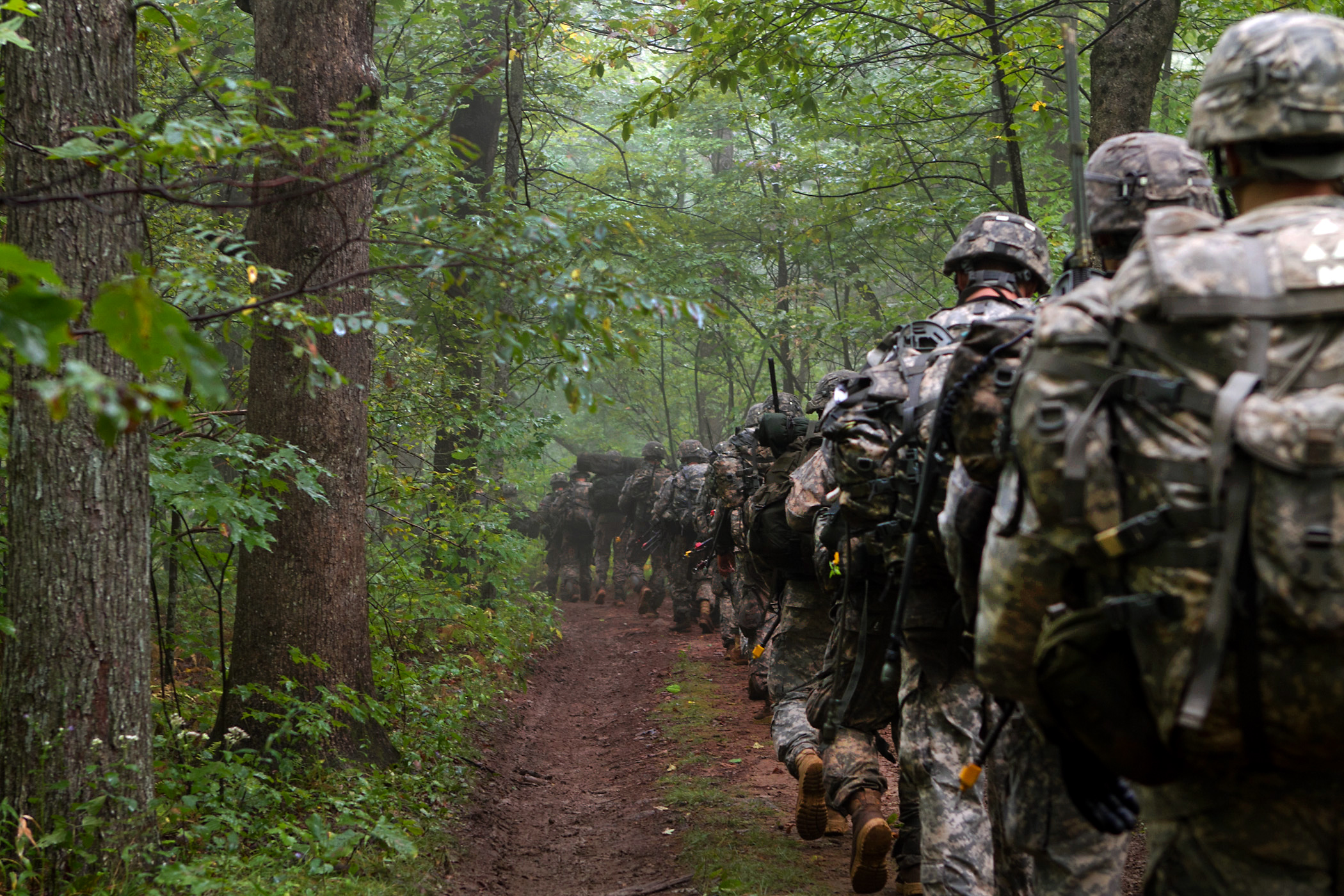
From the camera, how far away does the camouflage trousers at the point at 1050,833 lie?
3.07 meters

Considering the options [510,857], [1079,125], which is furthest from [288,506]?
[1079,125]

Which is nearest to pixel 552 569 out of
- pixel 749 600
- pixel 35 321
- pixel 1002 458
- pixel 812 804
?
pixel 749 600

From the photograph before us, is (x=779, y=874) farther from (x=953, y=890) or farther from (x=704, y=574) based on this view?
(x=704, y=574)

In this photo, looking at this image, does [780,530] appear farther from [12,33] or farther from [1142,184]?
Answer: [12,33]

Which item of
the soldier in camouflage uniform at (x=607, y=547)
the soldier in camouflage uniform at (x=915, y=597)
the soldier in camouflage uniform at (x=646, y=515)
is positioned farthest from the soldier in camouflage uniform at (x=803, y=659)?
the soldier in camouflage uniform at (x=607, y=547)

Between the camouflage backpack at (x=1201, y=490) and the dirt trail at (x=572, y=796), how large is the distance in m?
3.66

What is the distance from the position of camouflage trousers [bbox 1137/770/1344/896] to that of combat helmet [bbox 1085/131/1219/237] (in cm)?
193

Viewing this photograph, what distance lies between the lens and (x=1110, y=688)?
2170 mm

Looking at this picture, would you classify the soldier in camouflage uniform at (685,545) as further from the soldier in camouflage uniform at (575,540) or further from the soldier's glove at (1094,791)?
the soldier's glove at (1094,791)

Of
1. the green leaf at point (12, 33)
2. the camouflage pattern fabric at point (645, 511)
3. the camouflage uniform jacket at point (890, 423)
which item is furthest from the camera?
the camouflage pattern fabric at point (645, 511)

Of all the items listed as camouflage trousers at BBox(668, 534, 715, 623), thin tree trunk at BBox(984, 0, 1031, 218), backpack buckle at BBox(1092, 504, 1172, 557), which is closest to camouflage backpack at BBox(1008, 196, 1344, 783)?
backpack buckle at BBox(1092, 504, 1172, 557)

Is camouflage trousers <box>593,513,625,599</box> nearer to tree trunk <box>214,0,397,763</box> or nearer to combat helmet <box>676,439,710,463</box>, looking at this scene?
combat helmet <box>676,439,710,463</box>

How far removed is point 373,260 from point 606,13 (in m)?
11.3

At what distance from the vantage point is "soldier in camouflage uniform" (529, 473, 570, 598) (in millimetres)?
20391
